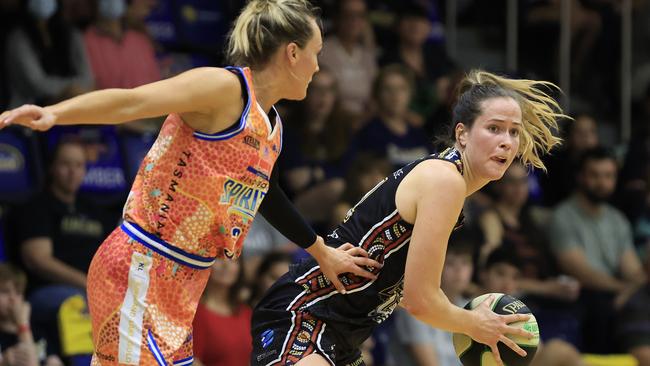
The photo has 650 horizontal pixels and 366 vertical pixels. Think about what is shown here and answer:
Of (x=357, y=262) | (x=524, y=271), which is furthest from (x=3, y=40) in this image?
(x=357, y=262)

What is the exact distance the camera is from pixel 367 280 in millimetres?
3871

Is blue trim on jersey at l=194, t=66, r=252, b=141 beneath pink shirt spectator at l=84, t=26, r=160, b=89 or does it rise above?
above

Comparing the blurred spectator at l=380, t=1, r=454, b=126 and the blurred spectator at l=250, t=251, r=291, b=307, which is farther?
the blurred spectator at l=380, t=1, r=454, b=126

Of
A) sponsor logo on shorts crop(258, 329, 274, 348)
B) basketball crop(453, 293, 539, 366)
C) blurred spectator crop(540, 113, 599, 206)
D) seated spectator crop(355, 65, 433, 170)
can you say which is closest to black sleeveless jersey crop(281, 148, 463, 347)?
sponsor logo on shorts crop(258, 329, 274, 348)

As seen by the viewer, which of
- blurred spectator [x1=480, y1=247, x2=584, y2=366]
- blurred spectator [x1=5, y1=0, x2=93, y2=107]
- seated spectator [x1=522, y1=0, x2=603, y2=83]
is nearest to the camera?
blurred spectator [x1=5, y1=0, x2=93, y2=107]

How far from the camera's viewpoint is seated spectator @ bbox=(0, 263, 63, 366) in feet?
19.0

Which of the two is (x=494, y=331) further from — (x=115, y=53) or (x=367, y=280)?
(x=115, y=53)

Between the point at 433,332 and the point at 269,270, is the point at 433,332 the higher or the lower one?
the lower one

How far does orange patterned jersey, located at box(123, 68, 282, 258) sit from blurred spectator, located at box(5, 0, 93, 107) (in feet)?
11.9

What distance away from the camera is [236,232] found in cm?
366

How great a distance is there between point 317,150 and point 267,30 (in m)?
4.10

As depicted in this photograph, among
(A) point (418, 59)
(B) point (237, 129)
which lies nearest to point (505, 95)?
(B) point (237, 129)

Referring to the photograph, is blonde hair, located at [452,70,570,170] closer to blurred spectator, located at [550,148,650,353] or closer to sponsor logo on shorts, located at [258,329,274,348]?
sponsor logo on shorts, located at [258,329,274,348]

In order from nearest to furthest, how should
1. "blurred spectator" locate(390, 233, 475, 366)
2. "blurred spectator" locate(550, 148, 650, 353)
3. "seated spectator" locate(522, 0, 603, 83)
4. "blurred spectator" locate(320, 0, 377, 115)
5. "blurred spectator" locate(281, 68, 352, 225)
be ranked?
Answer: "blurred spectator" locate(390, 233, 475, 366) < "blurred spectator" locate(281, 68, 352, 225) < "blurred spectator" locate(550, 148, 650, 353) < "blurred spectator" locate(320, 0, 377, 115) < "seated spectator" locate(522, 0, 603, 83)
